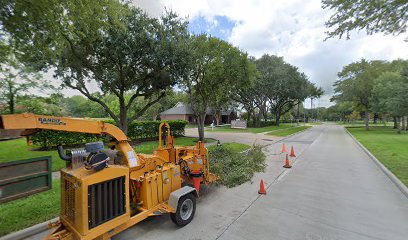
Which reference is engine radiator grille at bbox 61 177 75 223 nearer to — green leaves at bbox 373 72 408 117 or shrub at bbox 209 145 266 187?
shrub at bbox 209 145 266 187

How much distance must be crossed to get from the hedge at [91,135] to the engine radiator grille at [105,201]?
9.99m

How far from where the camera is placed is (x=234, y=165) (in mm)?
9242

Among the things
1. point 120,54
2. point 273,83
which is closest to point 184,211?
point 120,54

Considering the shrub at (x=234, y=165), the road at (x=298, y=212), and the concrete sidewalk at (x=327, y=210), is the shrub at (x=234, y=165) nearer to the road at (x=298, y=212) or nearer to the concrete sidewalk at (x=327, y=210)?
the road at (x=298, y=212)

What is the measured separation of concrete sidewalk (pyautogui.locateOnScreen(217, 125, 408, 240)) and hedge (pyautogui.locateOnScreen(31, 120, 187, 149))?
11.5 metres

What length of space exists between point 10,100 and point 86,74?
1092 centimetres

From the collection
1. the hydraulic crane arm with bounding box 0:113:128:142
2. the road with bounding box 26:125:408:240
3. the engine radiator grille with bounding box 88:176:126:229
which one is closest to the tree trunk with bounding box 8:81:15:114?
the hydraulic crane arm with bounding box 0:113:128:142

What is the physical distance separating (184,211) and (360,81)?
4335cm

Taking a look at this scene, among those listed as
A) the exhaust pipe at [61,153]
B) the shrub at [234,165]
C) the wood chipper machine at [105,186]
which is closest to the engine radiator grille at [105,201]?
the wood chipper machine at [105,186]

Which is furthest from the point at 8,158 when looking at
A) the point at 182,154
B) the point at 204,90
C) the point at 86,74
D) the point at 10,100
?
the point at 204,90

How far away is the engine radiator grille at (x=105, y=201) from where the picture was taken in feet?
11.2

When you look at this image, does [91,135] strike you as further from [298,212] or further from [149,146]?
[298,212]

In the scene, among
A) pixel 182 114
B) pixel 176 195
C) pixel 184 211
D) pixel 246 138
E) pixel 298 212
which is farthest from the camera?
pixel 182 114

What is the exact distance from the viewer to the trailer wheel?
15.2ft
